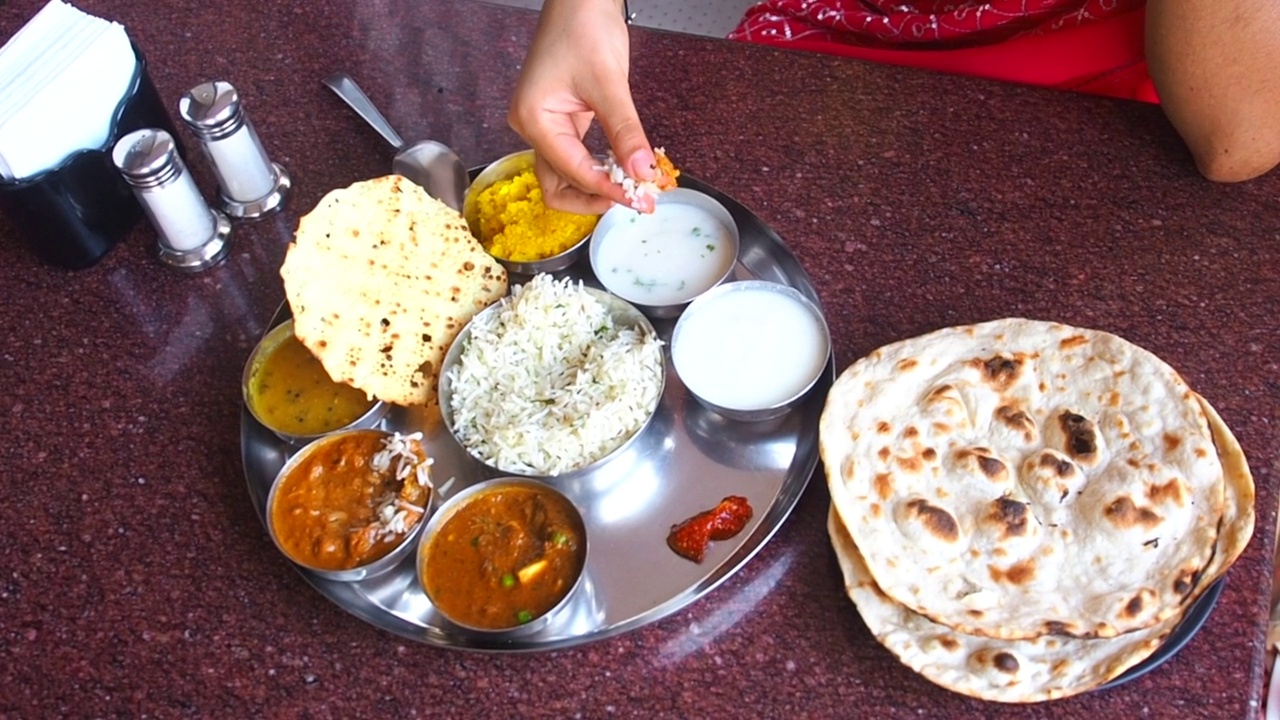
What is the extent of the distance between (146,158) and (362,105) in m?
0.58

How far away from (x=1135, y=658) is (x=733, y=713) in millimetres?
615

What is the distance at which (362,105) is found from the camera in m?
2.45

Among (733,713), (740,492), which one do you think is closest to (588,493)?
(740,492)

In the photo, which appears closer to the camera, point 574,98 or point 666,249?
point 574,98

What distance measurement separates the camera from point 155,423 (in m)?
2.03

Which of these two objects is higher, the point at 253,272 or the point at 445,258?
the point at 445,258

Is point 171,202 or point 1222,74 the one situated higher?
point 1222,74

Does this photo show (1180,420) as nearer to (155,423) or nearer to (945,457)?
(945,457)

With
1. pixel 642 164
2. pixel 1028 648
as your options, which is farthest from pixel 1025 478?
pixel 642 164

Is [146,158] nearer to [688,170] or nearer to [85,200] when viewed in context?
[85,200]

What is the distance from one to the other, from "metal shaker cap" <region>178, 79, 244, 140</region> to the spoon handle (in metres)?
0.33

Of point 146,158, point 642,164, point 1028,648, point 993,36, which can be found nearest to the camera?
point 1028,648

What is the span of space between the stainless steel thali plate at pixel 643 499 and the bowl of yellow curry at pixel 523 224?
0.97 feet

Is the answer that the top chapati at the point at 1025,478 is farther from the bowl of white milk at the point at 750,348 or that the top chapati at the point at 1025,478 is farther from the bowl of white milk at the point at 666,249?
the bowl of white milk at the point at 666,249
